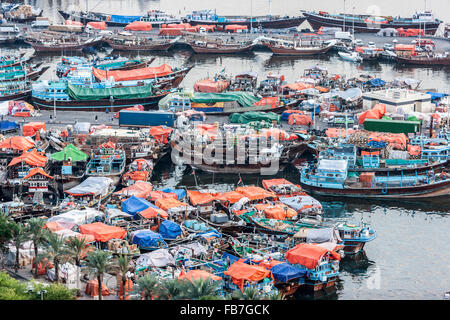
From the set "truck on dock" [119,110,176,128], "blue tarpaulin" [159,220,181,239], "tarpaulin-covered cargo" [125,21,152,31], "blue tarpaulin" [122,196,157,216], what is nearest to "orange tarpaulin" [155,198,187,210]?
"blue tarpaulin" [122,196,157,216]

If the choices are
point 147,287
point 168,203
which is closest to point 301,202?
point 168,203

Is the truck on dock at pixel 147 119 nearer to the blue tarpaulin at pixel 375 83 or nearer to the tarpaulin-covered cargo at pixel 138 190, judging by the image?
the tarpaulin-covered cargo at pixel 138 190

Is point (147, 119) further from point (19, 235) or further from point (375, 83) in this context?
point (19, 235)

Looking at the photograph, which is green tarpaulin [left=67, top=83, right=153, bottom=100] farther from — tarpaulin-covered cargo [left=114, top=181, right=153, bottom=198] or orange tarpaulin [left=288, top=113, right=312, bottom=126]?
tarpaulin-covered cargo [left=114, top=181, right=153, bottom=198]

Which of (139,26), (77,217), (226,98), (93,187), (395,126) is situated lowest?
(77,217)

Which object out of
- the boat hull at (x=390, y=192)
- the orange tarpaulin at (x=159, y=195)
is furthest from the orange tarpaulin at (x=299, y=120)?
the orange tarpaulin at (x=159, y=195)
